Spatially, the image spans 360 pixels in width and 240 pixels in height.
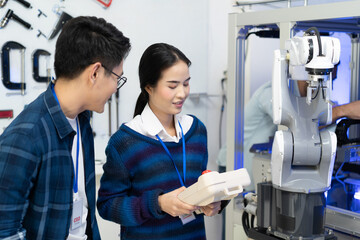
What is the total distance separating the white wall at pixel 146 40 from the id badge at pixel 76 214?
1223mm

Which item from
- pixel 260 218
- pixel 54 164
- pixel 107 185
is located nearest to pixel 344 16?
pixel 260 218

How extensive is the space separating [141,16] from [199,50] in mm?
548

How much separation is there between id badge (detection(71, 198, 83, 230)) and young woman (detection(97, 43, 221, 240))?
0.58 ft

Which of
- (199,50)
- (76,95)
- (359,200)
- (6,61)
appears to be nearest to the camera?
(76,95)

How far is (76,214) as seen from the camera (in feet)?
4.15

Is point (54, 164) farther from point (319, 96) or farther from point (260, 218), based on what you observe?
point (319, 96)

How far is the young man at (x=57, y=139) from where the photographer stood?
1.05 metres

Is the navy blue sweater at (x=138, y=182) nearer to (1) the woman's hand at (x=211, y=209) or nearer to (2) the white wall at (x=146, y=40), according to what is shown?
(1) the woman's hand at (x=211, y=209)

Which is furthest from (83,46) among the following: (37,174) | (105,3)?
(105,3)

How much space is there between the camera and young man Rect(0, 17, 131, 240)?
3.46ft

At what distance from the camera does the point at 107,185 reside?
1473 mm

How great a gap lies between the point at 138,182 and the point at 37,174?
1.45 ft

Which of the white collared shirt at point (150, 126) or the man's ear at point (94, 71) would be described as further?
the white collared shirt at point (150, 126)

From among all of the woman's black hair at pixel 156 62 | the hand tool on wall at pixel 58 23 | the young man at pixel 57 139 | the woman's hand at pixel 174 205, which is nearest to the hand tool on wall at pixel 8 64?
the hand tool on wall at pixel 58 23
